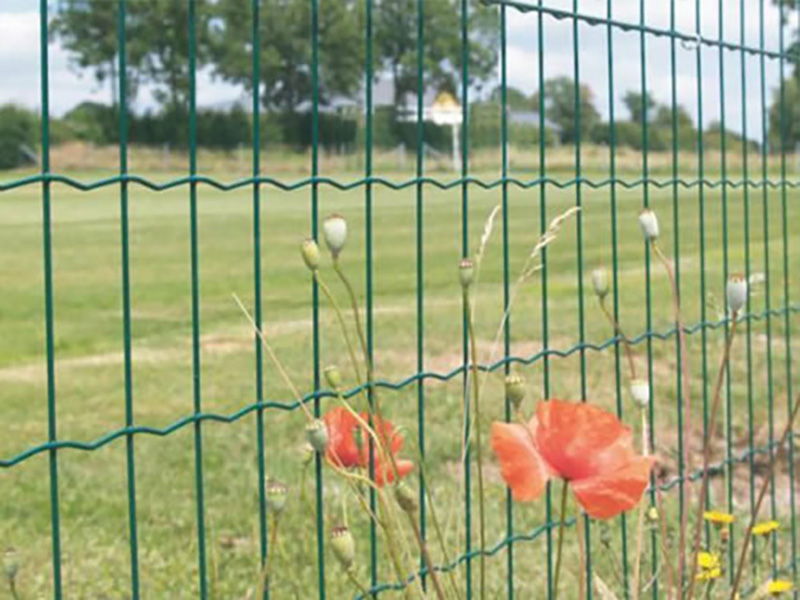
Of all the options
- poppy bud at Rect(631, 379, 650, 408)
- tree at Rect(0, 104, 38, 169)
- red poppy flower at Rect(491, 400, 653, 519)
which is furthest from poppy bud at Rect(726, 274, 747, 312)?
tree at Rect(0, 104, 38, 169)

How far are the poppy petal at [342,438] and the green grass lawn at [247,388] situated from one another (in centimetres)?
12

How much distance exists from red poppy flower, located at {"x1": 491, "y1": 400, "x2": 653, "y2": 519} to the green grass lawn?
0.21 meters

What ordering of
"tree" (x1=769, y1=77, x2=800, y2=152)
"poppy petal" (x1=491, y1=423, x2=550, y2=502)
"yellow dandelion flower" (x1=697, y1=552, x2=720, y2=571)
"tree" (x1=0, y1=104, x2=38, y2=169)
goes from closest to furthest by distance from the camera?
"poppy petal" (x1=491, y1=423, x2=550, y2=502) → "yellow dandelion flower" (x1=697, y1=552, x2=720, y2=571) → "tree" (x1=769, y1=77, x2=800, y2=152) → "tree" (x1=0, y1=104, x2=38, y2=169)

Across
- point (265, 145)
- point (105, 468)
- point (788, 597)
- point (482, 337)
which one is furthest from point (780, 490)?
point (265, 145)

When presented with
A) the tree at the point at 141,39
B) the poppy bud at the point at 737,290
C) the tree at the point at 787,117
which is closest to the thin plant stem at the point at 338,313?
the poppy bud at the point at 737,290

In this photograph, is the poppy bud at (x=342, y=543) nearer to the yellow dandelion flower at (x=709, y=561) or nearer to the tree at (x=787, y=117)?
the yellow dandelion flower at (x=709, y=561)

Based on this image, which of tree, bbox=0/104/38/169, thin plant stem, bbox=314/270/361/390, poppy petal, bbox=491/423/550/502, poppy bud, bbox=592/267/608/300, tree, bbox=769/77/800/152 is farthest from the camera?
tree, bbox=0/104/38/169

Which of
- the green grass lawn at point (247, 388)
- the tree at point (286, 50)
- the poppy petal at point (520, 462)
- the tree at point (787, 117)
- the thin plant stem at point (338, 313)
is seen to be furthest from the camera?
the tree at point (286, 50)

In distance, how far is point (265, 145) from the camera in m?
44.2

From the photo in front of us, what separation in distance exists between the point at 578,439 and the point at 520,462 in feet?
0.17

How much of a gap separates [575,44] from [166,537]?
87.0 inches

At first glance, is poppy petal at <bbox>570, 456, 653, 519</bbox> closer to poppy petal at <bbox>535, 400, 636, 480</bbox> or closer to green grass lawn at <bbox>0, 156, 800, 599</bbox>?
poppy petal at <bbox>535, 400, 636, 480</bbox>

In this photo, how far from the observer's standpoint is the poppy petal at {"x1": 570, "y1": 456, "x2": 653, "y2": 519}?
1224 millimetres

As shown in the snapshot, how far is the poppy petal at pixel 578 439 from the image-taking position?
1.21 metres
